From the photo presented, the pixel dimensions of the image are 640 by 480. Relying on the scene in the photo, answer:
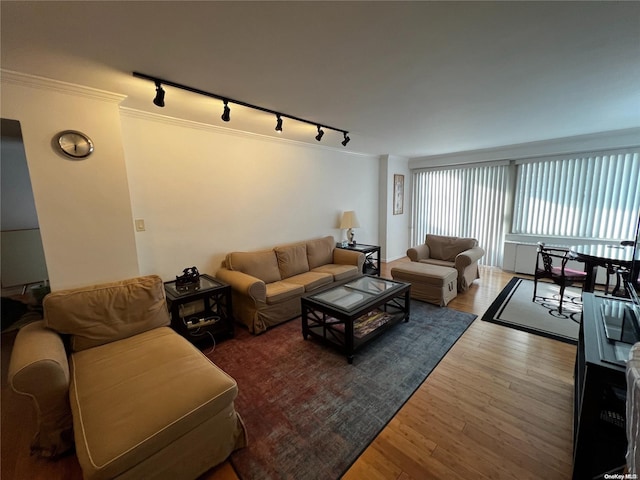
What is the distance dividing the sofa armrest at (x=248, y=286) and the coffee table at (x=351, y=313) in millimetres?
468

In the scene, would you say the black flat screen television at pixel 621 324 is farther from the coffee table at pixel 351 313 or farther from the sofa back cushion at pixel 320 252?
the sofa back cushion at pixel 320 252

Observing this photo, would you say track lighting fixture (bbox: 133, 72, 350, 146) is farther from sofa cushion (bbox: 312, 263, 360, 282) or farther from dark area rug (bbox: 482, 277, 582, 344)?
dark area rug (bbox: 482, 277, 582, 344)

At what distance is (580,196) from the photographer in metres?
4.34

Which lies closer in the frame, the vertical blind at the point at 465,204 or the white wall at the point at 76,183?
the white wall at the point at 76,183

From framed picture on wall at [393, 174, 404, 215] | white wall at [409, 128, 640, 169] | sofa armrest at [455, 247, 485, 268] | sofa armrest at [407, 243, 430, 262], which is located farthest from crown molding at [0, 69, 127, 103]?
white wall at [409, 128, 640, 169]

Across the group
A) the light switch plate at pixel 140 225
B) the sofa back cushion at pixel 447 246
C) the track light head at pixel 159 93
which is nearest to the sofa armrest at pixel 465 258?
the sofa back cushion at pixel 447 246

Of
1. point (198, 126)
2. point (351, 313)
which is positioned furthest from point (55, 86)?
point (351, 313)

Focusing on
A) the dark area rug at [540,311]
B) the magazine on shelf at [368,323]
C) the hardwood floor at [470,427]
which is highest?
the magazine on shelf at [368,323]

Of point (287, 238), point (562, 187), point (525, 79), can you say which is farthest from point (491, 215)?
point (287, 238)

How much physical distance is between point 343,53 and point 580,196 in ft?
16.7

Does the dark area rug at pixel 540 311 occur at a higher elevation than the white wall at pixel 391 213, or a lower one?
lower

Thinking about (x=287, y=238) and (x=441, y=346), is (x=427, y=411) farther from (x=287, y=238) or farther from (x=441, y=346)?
(x=287, y=238)

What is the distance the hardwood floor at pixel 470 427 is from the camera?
1419mm

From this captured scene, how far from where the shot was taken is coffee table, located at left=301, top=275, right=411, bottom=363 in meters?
2.36
